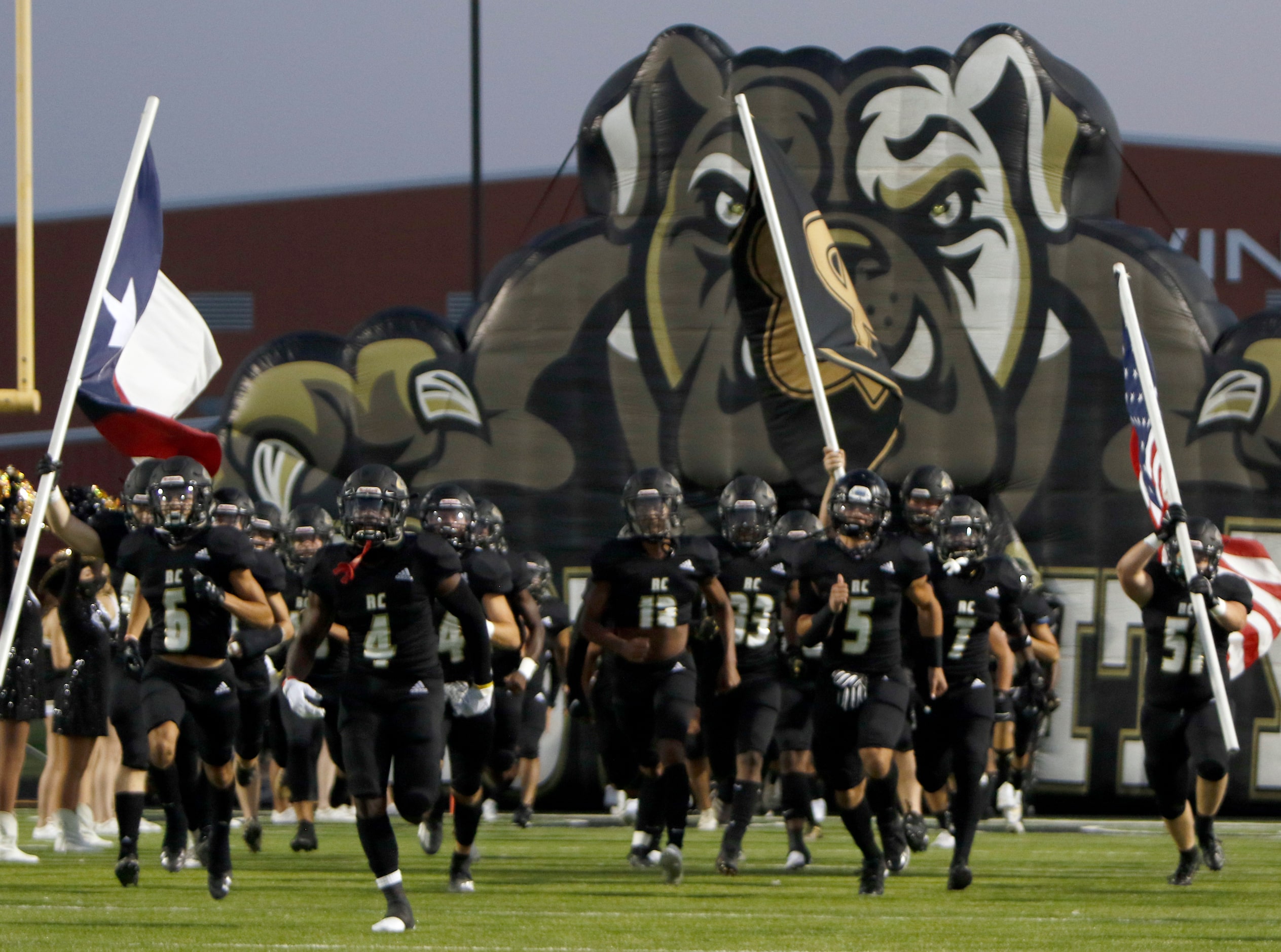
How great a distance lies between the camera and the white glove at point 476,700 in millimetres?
8453

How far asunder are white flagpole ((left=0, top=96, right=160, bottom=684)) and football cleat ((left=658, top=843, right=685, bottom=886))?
3.22m

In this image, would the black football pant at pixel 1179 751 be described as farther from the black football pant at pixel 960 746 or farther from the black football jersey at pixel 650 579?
the black football jersey at pixel 650 579

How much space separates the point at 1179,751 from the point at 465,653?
12.4 ft

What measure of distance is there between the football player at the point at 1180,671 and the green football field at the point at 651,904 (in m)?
0.49

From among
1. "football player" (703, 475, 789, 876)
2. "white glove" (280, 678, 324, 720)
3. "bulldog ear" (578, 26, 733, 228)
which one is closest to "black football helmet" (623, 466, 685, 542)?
"football player" (703, 475, 789, 876)

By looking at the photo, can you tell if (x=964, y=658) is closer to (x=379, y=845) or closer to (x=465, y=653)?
(x=465, y=653)

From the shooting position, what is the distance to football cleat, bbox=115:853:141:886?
930 centimetres

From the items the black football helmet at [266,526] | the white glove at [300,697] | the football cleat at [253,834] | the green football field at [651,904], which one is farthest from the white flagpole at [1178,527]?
the football cleat at [253,834]

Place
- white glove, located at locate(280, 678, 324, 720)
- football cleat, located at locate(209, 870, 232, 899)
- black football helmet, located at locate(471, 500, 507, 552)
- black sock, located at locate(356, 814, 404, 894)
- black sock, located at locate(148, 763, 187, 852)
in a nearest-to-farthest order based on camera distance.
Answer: black sock, located at locate(356, 814, 404, 894), white glove, located at locate(280, 678, 324, 720), football cleat, located at locate(209, 870, 232, 899), black sock, located at locate(148, 763, 187, 852), black football helmet, located at locate(471, 500, 507, 552)

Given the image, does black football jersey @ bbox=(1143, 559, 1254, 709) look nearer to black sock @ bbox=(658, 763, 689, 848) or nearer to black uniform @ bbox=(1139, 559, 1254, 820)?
black uniform @ bbox=(1139, 559, 1254, 820)

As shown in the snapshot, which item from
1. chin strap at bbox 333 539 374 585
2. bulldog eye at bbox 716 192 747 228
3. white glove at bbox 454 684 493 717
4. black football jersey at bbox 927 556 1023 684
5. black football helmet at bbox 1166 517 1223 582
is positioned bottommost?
white glove at bbox 454 684 493 717

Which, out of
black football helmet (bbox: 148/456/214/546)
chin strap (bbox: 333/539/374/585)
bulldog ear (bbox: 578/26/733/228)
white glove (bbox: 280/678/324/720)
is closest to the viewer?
chin strap (bbox: 333/539/374/585)

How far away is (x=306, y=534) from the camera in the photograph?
12.7m

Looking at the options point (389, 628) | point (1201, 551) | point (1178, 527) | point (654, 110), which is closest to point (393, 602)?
point (389, 628)
